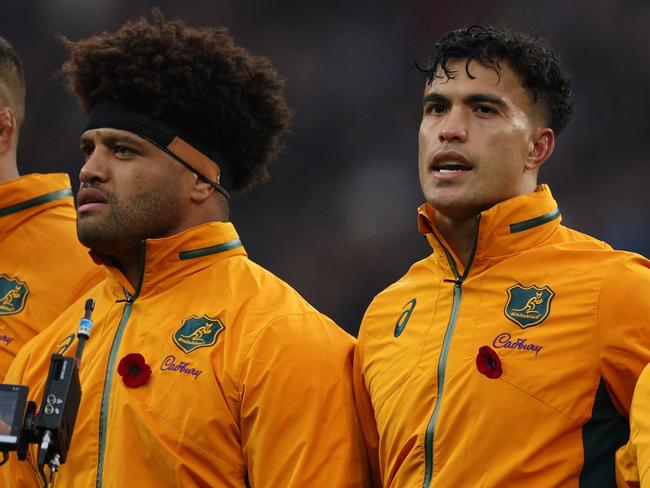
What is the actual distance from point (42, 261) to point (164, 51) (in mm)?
829

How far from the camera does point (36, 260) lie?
3863 mm

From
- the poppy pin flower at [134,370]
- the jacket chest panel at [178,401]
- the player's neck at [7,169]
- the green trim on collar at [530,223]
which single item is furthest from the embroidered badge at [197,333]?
the player's neck at [7,169]

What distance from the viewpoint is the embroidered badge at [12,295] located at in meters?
3.76

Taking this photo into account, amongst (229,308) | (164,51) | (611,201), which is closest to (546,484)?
(229,308)

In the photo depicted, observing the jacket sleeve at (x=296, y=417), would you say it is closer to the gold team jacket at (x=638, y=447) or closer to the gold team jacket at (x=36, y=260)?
the gold team jacket at (x=638, y=447)

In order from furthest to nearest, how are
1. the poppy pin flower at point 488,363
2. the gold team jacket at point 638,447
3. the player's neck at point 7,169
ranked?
the player's neck at point 7,169
the poppy pin flower at point 488,363
the gold team jacket at point 638,447

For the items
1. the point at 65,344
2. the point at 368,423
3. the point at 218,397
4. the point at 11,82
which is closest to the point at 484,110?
the point at 368,423

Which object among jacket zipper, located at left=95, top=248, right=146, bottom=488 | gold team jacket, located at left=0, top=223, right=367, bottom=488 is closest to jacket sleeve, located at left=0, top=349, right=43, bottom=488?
gold team jacket, located at left=0, top=223, right=367, bottom=488

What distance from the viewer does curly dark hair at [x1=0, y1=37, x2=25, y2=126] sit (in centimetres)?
433

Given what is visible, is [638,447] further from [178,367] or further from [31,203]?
[31,203]

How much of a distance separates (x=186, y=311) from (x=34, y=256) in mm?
857

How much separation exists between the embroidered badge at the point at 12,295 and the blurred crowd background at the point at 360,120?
3.09 m

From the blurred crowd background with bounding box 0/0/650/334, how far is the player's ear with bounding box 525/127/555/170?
322cm

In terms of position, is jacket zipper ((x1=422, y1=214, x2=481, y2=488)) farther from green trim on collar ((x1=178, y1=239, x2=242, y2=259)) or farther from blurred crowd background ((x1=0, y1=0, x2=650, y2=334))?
blurred crowd background ((x1=0, y1=0, x2=650, y2=334))
